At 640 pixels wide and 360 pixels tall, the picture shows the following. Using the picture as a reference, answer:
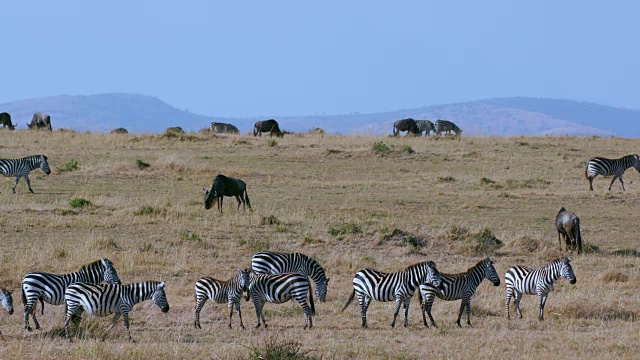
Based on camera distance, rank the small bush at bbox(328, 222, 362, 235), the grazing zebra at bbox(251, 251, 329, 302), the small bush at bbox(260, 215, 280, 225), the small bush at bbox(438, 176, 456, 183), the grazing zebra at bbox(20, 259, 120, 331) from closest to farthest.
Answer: the grazing zebra at bbox(20, 259, 120, 331)
the grazing zebra at bbox(251, 251, 329, 302)
the small bush at bbox(328, 222, 362, 235)
the small bush at bbox(260, 215, 280, 225)
the small bush at bbox(438, 176, 456, 183)

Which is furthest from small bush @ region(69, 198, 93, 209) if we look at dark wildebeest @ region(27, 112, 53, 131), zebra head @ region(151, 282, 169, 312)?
dark wildebeest @ region(27, 112, 53, 131)

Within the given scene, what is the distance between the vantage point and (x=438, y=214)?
22641 millimetres

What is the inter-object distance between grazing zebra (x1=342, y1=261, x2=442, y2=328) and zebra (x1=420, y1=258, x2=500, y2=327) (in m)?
0.14

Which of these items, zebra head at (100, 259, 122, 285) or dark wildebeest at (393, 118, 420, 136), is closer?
zebra head at (100, 259, 122, 285)

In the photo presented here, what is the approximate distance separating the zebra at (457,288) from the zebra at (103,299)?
10.5 feet

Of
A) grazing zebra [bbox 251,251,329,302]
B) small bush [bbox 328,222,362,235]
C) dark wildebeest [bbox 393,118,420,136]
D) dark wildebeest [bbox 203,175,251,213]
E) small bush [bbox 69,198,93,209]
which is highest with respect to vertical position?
dark wildebeest [bbox 393,118,420,136]

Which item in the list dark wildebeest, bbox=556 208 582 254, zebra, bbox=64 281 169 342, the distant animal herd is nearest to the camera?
zebra, bbox=64 281 169 342

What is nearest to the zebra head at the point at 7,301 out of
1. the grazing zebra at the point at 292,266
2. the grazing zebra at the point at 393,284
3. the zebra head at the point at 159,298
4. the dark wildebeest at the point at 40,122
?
the zebra head at the point at 159,298

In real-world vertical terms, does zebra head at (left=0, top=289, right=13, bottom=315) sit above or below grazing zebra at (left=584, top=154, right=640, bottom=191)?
below

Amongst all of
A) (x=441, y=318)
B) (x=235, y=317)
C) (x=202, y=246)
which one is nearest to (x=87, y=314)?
(x=235, y=317)

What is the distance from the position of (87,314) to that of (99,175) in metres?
16.1

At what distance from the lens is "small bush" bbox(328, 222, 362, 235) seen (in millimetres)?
19078

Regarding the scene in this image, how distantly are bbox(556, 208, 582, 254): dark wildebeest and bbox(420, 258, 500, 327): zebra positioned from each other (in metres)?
5.66

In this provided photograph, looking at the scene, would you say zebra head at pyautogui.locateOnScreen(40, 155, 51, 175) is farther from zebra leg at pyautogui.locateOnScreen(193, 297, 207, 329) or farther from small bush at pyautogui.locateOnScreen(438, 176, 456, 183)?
zebra leg at pyautogui.locateOnScreen(193, 297, 207, 329)
